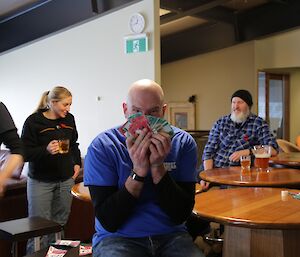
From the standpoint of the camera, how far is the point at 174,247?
171cm

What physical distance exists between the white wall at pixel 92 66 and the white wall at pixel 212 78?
343 cm

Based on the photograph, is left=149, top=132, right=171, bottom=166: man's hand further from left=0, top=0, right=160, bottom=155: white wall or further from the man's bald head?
left=0, top=0, right=160, bottom=155: white wall

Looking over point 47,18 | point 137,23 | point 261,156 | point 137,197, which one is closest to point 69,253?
point 137,197

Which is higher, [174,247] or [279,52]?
[279,52]

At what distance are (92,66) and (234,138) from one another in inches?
85.9

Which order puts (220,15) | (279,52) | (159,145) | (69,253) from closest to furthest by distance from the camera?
(159,145), (69,253), (220,15), (279,52)

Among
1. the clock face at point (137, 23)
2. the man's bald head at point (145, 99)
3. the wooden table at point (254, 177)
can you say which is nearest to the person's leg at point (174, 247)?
the man's bald head at point (145, 99)

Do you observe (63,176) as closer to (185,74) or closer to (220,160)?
(220,160)

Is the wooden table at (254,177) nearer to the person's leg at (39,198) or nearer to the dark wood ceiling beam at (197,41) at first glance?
the person's leg at (39,198)

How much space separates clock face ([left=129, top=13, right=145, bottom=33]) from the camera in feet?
14.8

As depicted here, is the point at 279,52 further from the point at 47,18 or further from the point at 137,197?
the point at 137,197

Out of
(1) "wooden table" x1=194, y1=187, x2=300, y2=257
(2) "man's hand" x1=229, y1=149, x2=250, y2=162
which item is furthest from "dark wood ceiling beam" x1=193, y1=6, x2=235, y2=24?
(1) "wooden table" x1=194, y1=187, x2=300, y2=257

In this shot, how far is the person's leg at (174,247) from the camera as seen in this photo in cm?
170

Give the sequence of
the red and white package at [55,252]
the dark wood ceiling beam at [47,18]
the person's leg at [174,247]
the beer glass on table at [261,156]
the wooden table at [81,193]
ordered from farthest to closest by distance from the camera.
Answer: the dark wood ceiling beam at [47,18]
the beer glass on table at [261,156]
the wooden table at [81,193]
the red and white package at [55,252]
the person's leg at [174,247]
